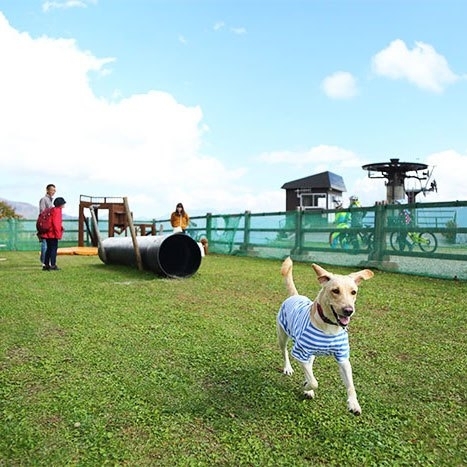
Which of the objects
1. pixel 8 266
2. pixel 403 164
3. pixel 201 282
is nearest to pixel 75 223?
pixel 8 266

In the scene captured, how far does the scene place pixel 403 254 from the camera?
10.1 meters

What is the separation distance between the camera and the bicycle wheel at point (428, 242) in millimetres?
9459

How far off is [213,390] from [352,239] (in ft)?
29.7

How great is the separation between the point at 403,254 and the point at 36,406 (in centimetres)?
871

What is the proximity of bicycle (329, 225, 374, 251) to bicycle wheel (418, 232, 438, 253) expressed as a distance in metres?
1.42

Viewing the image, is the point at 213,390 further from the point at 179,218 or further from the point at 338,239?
the point at 179,218

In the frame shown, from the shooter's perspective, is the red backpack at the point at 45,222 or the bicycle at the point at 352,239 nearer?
the red backpack at the point at 45,222

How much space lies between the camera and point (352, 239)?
11680 mm

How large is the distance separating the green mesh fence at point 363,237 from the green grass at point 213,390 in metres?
3.47

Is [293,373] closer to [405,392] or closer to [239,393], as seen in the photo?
[239,393]

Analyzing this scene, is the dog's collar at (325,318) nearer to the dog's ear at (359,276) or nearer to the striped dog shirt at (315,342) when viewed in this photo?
the striped dog shirt at (315,342)

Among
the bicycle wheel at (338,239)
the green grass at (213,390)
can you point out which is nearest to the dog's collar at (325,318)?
the green grass at (213,390)

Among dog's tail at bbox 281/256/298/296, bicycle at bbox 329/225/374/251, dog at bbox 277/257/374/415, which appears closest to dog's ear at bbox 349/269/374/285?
dog at bbox 277/257/374/415

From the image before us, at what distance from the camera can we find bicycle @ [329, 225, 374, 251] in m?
11.2
